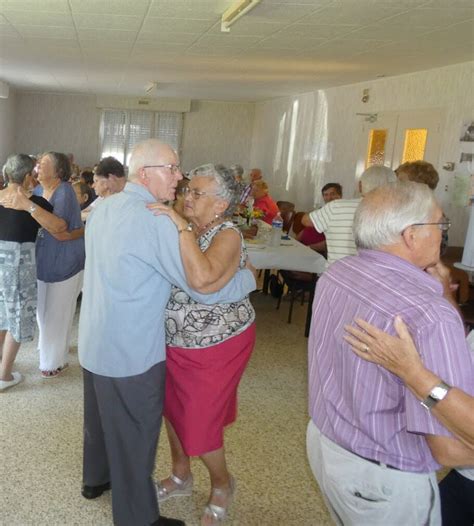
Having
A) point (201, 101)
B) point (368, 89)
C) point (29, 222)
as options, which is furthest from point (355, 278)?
point (201, 101)

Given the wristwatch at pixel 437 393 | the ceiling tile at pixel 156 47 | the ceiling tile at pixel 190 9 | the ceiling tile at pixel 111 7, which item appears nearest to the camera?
the wristwatch at pixel 437 393

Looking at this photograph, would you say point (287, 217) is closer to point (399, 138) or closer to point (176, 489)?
point (399, 138)

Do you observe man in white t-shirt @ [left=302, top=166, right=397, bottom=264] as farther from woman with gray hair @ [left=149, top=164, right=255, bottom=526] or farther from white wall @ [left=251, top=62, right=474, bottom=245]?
white wall @ [left=251, top=62, right=474, bottom=245]

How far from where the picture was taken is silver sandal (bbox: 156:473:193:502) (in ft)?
8.29

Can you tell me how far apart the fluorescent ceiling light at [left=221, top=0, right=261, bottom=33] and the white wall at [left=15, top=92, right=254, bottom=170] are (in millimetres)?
9176

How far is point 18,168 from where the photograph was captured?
10.3ft

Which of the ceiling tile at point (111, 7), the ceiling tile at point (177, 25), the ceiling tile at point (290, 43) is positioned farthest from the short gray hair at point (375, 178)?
the ceiling tile at point (290, 43)

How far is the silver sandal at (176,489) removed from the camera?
2.53m

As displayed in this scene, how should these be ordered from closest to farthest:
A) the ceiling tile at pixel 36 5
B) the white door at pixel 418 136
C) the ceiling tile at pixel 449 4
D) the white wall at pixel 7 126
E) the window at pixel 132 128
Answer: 1. the ceiling tile at pixel 449 4
2. the ceiling tile at pixel 36 5
3. the white door at pixel 418 136
4. the white wall at pixel 7 126
5. the window at pixel 132 128

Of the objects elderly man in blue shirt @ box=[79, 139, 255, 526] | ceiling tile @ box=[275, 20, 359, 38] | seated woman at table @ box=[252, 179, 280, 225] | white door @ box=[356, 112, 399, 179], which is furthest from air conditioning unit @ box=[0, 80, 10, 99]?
elderly man in blue shirt @ box=[79, 139, 255, 526]

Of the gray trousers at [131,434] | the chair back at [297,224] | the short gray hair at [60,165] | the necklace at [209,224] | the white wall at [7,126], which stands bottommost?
the gray trousers at [131,434]

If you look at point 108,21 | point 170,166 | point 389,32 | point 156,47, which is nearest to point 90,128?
point 156,47

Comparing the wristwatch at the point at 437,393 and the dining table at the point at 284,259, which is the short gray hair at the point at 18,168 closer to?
the dining table at the point at 284,259

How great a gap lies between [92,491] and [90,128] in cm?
1215
